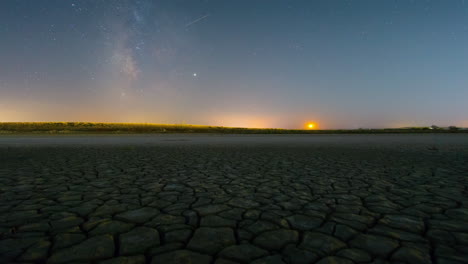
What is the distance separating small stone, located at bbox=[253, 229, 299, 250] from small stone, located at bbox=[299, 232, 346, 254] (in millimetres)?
95

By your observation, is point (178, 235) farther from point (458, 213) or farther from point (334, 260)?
point (458, 213)

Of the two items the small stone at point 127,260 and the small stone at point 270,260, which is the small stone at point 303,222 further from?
the small stone at point 127,260

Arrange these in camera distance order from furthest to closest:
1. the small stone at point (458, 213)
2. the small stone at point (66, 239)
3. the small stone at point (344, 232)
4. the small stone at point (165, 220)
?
the small stone at point (458, 213) < the small stone at point (165, 220) < the small stone at point (344, 232) < the small stone at point (66, 239)

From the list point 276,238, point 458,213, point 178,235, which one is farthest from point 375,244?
point 178,235

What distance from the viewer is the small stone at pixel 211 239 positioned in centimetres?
193

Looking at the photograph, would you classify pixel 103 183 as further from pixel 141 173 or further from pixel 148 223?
pixel 148 223

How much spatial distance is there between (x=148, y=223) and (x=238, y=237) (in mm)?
919

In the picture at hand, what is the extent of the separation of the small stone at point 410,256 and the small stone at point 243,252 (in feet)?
3.08

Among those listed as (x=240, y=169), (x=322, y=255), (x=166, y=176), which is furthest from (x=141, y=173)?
(x=322, y=255)

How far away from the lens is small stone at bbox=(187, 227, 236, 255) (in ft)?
6.32

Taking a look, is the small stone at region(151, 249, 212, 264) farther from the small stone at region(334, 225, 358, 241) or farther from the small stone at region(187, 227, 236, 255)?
the small stone at region(334, 225, 358, 241)

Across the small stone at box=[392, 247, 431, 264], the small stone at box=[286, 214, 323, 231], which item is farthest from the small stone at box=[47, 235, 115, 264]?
the small stone at box=[392, 247, 431, 264]

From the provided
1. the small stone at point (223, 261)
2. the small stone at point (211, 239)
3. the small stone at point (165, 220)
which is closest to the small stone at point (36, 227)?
the small stone at point (165, 220)

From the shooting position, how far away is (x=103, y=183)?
421cm
